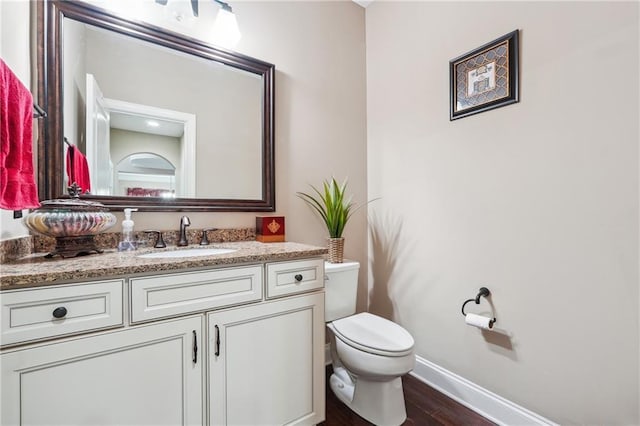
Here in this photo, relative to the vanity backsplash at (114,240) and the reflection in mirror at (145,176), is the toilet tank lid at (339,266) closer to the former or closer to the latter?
the vanity backsplash at (114,240)

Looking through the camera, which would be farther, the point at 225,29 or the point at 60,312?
the point at 225,29

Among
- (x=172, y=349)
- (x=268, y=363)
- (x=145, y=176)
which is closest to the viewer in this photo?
(x=172, y=349)

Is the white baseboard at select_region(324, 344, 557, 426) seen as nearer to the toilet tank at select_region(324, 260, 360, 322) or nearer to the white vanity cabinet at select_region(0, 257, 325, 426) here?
the toilet tank at select_region(324, 260, 360, 322)

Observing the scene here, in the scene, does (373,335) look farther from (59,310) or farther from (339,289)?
(59,310)

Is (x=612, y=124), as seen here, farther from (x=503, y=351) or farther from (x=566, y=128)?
(x=503, y=351)

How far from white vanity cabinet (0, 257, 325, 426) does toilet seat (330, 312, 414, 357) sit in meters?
0.20

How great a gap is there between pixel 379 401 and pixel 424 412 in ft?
1.00

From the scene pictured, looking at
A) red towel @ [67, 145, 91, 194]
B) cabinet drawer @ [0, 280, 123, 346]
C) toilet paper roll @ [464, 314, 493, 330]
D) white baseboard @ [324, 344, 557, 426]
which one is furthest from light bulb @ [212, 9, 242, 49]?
white baseboard @ [324, 344, 557, 426]

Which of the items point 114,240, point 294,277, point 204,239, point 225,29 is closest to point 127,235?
point 114,240

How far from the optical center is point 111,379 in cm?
91

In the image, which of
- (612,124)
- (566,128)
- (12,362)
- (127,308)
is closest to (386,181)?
(566,128)

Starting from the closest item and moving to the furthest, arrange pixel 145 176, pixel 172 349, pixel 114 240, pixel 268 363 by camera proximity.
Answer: pixel 172 349, pixel 268 363, pixel 114 240, pixel 145 176

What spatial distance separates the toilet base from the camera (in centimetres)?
142

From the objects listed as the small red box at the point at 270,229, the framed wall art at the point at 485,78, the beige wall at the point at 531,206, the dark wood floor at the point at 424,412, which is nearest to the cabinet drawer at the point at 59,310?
the small red box at the point at 270,229
